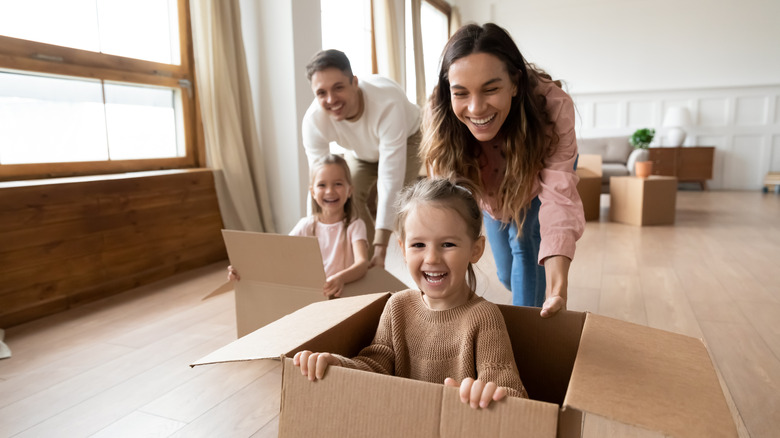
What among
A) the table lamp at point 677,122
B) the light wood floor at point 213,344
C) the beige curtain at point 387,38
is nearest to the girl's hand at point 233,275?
the light wood floor at point 213,344

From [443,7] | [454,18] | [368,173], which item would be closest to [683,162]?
[454,18]

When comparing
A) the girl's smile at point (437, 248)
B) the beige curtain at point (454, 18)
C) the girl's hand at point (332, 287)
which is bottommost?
the girl's hand at point (332, 287)

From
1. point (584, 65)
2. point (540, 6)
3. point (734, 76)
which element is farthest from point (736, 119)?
point (540, 6)

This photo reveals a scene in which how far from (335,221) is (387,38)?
3.64 metres

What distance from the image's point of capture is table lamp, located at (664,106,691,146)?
6.83 meters

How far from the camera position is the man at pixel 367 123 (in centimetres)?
194

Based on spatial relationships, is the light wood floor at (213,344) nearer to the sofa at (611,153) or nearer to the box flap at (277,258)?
the box flap at (277,258)

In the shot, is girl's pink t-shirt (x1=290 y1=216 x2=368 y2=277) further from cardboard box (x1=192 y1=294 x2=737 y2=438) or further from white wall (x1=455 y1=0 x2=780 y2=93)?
white wall (x1=455 y1=0 x2=780 y2=93)

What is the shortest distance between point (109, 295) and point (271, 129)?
1490mm

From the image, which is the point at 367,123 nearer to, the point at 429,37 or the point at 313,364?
the point at 313,364

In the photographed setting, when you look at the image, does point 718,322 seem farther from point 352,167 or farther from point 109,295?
point 109,295

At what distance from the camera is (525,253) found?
160 centimetres

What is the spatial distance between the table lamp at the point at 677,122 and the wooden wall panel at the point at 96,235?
5.93 meters

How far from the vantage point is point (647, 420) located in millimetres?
613
